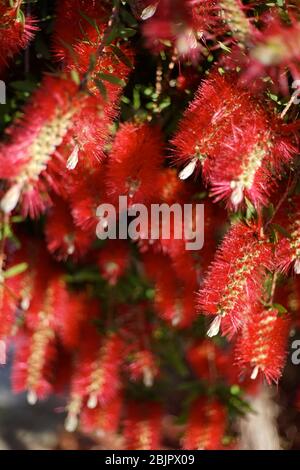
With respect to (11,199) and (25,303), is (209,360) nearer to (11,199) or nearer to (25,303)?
(25,303)

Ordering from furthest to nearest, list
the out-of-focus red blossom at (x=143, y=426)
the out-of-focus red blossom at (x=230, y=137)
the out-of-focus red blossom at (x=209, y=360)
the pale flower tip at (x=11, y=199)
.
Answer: the out-of-focus red blossom at (x=209, y=360)
the out-of-focus red blossom at (x=143, y=426)
the out-of-focus red blossom at (x=230, y=137)
the pale flower tip at (x=11, y=199)

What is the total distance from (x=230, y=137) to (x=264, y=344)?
1.11 ft

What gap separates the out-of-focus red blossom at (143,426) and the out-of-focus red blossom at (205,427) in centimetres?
9

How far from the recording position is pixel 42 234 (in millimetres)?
1624

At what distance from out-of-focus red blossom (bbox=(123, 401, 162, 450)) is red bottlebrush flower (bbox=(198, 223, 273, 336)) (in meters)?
0.72

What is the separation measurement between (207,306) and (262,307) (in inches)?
7.6

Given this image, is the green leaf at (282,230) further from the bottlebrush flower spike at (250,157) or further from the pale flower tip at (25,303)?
the pale flower tip at (25,303)

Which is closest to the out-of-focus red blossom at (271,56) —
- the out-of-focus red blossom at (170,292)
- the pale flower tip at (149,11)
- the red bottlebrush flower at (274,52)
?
the red bottlebrush flower at (274,52)

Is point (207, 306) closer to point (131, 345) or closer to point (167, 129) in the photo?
point (167, 129)

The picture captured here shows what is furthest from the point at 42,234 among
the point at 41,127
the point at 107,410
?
the point at 41,127

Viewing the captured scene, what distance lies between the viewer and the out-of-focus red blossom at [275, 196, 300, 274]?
94 centimetres

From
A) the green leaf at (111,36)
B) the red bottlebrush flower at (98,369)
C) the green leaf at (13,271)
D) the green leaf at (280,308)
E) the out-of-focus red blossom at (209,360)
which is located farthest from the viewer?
the out-of-focus red blossom at (209,360)

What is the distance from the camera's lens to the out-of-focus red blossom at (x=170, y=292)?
4.24ft

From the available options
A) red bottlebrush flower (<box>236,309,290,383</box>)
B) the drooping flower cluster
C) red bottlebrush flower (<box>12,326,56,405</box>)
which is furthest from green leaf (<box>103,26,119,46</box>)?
red bottlebrush flower (<box>12,326,56,405</box>)
